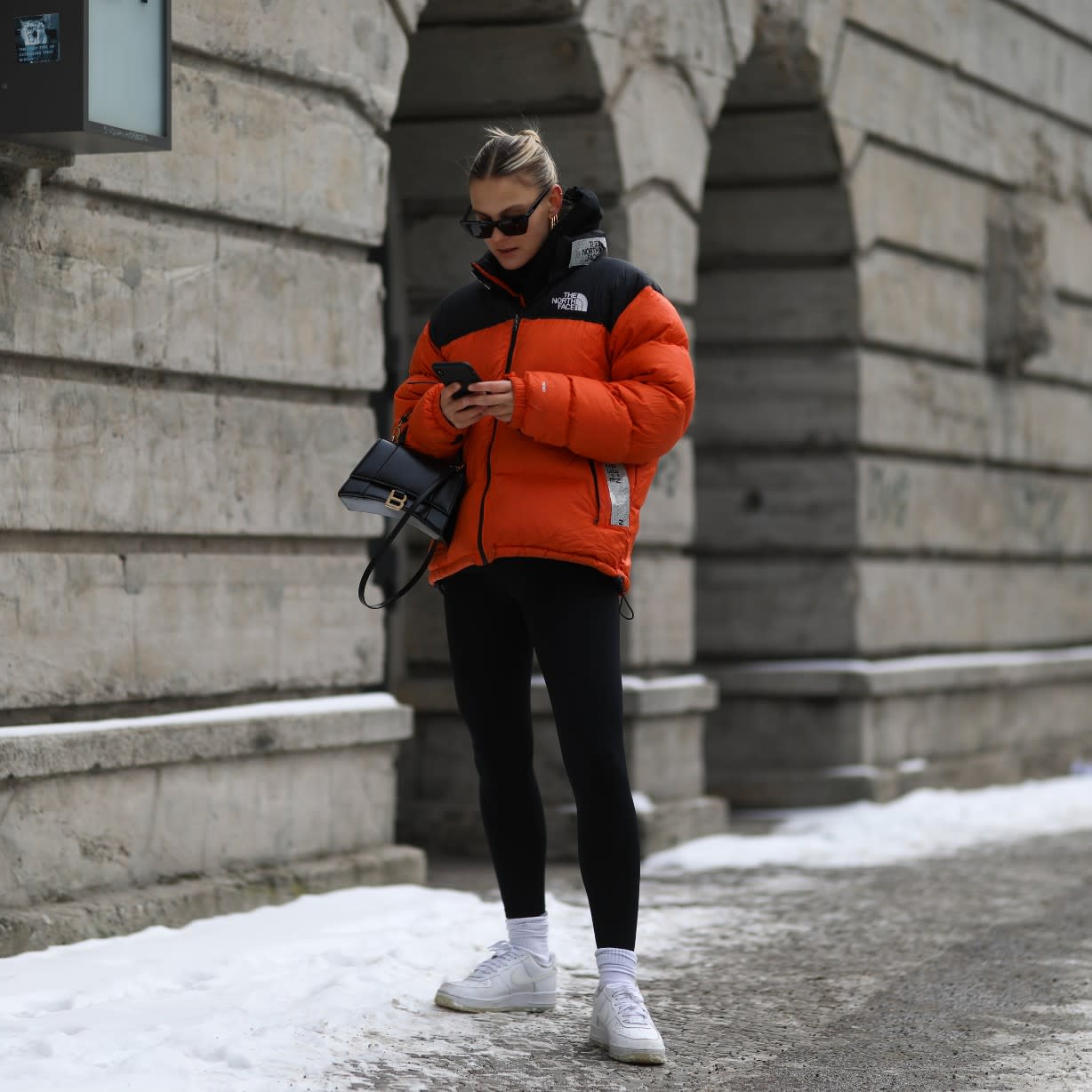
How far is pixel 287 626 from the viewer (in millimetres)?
6867

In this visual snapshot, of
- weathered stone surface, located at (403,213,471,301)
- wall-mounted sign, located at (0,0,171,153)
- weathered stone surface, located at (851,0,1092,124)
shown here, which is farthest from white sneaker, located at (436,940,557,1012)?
weathered stone surface, located at (851,0,1092,124)

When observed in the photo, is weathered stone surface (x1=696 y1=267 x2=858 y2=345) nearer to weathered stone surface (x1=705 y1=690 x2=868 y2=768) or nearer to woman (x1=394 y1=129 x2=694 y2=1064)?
weathered stone surface (x1=705 y1=690 x2=868 y2=768)

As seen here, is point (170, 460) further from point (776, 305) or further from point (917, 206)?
point (917, 206)

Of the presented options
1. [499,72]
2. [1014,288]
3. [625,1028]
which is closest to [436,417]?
[625,1028]

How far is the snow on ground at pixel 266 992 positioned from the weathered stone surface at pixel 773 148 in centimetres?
423

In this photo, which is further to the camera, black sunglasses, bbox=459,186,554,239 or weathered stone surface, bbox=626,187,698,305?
weathered stone surface, bbox=626,187,698,305

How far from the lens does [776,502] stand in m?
10.3

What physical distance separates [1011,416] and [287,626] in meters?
5.95

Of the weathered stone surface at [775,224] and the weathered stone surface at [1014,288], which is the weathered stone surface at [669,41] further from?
the weathered stone surface at [1014,288]

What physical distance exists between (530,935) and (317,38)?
3089 millimetres

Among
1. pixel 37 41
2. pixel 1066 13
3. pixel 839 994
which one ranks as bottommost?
pixel 839 994

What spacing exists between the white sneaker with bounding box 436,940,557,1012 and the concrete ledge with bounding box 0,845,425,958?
1.16m

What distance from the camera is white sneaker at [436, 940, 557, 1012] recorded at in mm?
5176

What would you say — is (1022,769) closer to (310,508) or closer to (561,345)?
(310,508)
